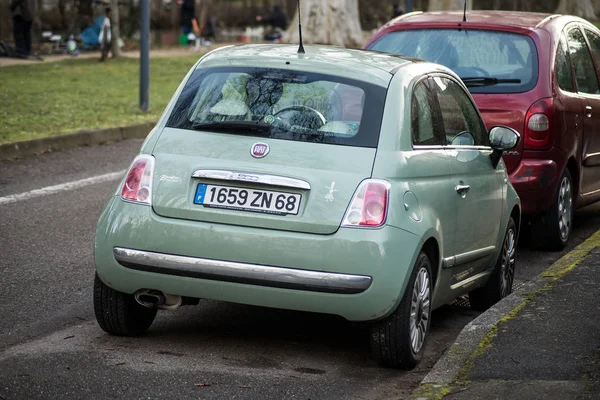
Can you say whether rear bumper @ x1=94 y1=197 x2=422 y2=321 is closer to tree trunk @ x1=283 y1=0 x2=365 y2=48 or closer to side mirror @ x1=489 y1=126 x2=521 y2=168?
side mirror @ x1=489 y1=126 x2=521 y2=168

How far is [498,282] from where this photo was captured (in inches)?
291

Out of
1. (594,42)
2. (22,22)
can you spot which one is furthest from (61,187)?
(22,22)

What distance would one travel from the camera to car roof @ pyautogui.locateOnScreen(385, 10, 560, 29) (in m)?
9.55

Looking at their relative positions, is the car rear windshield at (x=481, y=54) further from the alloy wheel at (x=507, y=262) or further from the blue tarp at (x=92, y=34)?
the blue tarp at (x=92, y=34)

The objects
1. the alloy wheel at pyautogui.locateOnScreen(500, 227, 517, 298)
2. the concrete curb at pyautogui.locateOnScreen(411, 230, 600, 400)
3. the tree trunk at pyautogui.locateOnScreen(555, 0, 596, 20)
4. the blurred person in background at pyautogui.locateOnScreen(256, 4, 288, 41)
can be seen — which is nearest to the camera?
the concrete curb at pyautogui.locateOnScreen(411, 230, 600, 400)

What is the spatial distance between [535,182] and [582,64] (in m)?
1.73

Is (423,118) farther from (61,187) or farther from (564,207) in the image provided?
(61,187)

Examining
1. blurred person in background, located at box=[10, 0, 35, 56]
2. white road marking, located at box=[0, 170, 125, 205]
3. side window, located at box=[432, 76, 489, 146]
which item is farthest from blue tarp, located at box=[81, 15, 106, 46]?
side window, located at box=[432, 76, 489, 146]

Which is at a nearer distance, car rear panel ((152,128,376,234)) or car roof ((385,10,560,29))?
car rear panel ((152,128,376,234))

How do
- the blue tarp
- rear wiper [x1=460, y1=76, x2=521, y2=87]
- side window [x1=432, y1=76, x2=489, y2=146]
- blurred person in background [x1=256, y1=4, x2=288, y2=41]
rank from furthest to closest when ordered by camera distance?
blurred person in background [x1=256, y1=4, x2=288, y2=41] → the blue tarp → rear wiper [x1=460, y1=76, x2=521, y2=87] → side window [x1=432, y1=76, x2=489, y2=146]

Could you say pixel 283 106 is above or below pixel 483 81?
above

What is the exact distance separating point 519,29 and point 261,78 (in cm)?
389

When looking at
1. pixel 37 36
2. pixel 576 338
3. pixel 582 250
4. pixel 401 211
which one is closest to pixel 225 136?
pixel 401 211

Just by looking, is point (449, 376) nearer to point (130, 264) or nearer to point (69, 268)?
point (130, 264)
